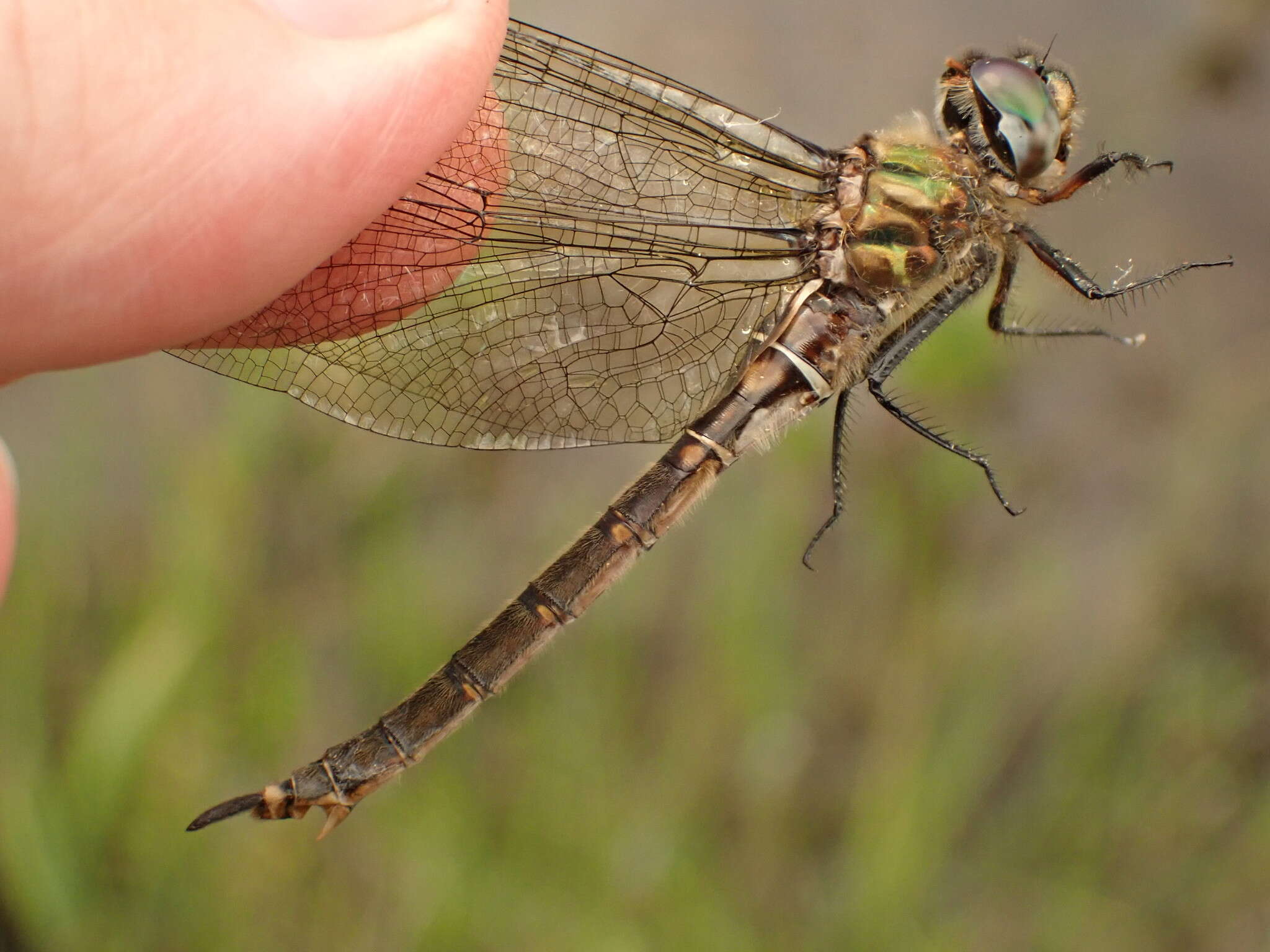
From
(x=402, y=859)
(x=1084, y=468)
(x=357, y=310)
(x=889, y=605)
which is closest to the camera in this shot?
(x=357, y=310)

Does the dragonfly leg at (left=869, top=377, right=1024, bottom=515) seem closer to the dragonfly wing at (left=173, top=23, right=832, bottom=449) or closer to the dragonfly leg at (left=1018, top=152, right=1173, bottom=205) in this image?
the dragonfly wing at (left=173, top=23, right=832, bottom=449)

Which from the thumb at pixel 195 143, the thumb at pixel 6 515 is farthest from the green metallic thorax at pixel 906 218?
the thumb at pixel 6 515

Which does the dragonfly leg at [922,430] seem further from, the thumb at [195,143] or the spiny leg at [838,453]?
the thumb at [195,143]

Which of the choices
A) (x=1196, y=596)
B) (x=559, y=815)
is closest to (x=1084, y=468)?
(x=1196, y=596)

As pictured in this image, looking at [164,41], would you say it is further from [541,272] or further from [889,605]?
[889,605]

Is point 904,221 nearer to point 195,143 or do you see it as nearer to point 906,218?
point 906,218

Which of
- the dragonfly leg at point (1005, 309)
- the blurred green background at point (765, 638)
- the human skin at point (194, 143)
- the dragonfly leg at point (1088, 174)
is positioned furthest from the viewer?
the blurred green background at point (765, 638)

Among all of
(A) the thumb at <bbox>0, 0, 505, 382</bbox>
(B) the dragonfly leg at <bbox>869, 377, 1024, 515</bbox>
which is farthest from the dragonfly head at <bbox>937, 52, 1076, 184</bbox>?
(A) the thumb at <bbox>0, 0, 505, 382</bbox>
